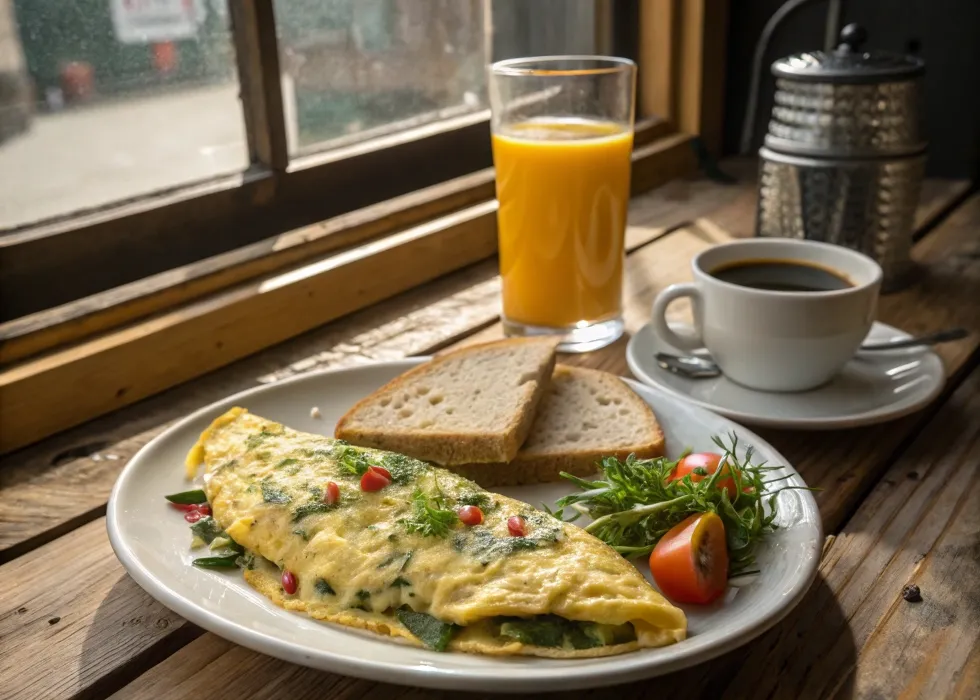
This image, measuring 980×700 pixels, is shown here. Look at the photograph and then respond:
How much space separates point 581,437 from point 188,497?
41 cm

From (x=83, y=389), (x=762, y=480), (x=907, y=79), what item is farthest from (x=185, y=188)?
(x=907, y=79)

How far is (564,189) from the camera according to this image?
4.26 ft

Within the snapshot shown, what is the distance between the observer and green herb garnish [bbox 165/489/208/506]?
2.91ft

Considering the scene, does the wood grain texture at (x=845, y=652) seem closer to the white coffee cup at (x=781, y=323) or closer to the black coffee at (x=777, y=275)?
the white coffee cup at (x=781, y=323)

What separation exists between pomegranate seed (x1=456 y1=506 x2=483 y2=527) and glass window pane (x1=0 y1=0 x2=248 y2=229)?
872mm

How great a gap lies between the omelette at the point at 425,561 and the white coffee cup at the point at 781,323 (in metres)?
0.42

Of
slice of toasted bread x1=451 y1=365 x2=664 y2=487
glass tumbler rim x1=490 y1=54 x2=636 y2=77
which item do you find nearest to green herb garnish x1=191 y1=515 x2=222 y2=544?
slice of toasted bread x1=451 y1=365 x2=664 y2=487

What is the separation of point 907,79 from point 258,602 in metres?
1.28

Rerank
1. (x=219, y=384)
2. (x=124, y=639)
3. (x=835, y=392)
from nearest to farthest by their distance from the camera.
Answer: (x=124, y=639) → (x=835, y=392) → (x=219, y=384)

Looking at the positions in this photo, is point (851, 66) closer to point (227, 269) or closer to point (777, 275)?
point (777, 275)

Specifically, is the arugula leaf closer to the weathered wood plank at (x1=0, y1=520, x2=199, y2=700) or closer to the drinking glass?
the weathered wood plank at (x1=0, y1=520, x2=199, y2=700)

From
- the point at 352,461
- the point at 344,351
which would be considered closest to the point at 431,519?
the point at 352,461

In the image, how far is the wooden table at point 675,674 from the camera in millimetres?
726

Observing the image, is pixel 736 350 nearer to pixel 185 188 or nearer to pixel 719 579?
pixel 719 579
